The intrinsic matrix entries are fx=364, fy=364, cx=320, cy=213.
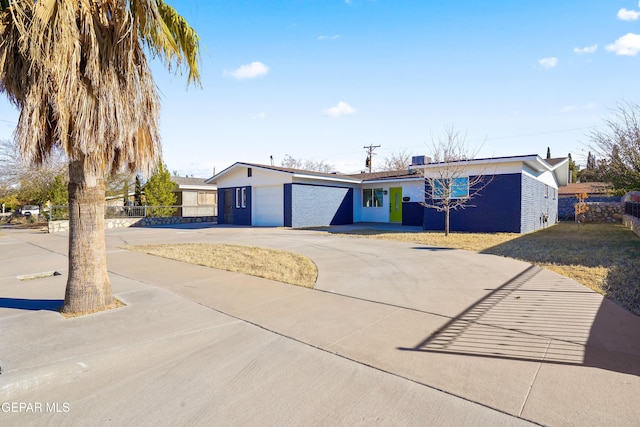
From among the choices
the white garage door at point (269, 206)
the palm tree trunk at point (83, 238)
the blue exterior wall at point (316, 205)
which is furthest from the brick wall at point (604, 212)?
the palm tree trunk at point (83, 238)

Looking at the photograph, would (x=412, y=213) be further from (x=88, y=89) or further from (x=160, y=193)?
(x=88, y=89)

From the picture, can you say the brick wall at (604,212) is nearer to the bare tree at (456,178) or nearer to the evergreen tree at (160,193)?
the bare tree at (456,178)

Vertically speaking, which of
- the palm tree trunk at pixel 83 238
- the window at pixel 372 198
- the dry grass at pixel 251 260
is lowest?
the dry grass at pixel 251 260

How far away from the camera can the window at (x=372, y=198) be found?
2444 cm

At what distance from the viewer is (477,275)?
742cm

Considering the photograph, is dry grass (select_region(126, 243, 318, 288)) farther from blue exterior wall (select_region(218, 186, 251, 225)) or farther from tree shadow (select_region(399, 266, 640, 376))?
blue exterior wall (select_region(218, 186, 251, 225))

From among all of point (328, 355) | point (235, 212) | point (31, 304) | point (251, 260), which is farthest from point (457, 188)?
point (31, 304)

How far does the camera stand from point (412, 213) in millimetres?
22031

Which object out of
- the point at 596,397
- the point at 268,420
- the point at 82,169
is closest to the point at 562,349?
the point at 596,397

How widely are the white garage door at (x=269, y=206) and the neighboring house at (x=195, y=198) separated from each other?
364 inches

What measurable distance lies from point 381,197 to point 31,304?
20.8 metres

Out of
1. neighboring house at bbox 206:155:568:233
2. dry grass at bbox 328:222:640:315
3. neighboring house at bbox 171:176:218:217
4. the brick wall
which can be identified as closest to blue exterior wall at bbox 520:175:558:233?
neighboring house at bbox 206:155:568:233

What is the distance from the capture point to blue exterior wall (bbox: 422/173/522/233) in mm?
16141

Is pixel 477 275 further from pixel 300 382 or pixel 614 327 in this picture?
pixel 300 382
